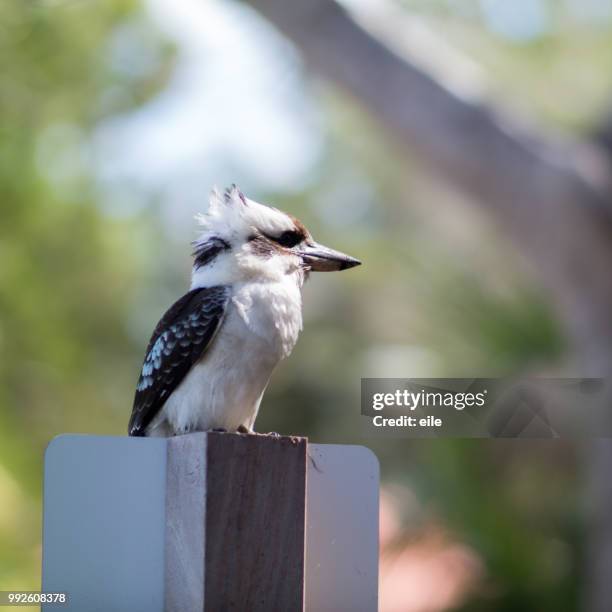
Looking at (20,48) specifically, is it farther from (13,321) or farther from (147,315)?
(147,315)

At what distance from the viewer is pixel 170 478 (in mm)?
1331

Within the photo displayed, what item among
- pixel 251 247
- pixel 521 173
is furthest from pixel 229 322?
pixel 521 173

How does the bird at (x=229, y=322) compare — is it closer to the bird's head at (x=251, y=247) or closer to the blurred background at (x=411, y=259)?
the bird's head at (x=251, y=247)

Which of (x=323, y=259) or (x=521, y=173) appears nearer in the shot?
(x=323, y=259)

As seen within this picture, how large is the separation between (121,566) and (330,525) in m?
0.29

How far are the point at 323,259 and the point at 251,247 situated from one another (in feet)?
0.42

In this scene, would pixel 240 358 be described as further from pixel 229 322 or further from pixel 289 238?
pixel 289 238

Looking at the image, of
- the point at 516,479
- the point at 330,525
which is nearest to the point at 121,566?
the point at 330,525

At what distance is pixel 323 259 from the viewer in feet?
5.92

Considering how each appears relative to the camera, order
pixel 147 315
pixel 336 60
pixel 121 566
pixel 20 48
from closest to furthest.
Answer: pixel 121 566 → pixel 336 60 → pixel 20 48 → pixel 147 315

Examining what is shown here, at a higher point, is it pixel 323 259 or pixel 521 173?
pixel 521 173

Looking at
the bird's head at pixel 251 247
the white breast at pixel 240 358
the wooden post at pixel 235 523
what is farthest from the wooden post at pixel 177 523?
the bird's head at pixel 251 247

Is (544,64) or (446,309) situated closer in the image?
(446,309)

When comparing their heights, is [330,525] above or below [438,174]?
below
